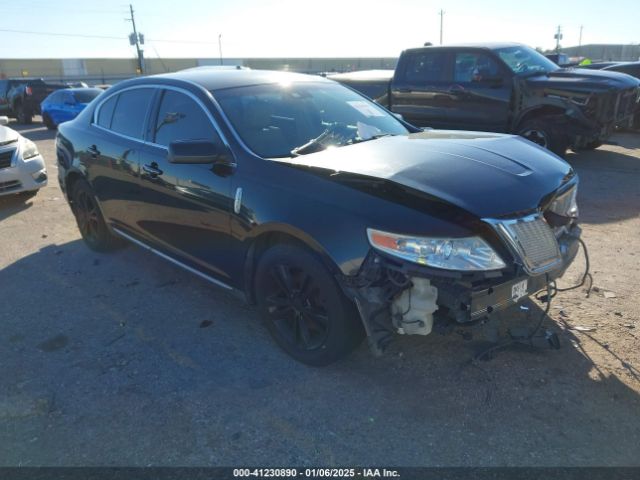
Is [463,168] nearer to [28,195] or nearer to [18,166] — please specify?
[18,166]

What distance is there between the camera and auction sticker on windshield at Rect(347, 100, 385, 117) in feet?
13.7

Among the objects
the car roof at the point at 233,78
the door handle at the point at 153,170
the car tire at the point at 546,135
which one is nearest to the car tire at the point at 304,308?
the door handle at the point at 153,170

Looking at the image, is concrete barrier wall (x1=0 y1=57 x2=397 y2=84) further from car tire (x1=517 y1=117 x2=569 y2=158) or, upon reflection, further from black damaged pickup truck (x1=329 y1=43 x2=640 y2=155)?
car tire (x1=517 y1=117 x2=569 y2=158)

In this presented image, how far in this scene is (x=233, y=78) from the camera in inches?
157


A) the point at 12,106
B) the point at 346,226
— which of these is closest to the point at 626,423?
the point at 346,226

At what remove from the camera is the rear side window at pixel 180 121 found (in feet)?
11.6

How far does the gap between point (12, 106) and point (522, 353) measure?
22.2 m

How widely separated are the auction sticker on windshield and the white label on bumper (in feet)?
6.87

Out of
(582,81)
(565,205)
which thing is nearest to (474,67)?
(582,81)

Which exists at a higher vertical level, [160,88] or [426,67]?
[426,67]

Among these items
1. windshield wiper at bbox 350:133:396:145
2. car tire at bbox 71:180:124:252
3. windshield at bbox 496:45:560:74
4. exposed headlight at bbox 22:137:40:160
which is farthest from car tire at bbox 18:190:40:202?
windshield at bbox 496:45:560:74

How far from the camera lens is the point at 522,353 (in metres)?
3.15

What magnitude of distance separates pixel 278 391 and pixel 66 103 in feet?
52.2

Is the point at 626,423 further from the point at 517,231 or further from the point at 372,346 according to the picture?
the point at 372,346
